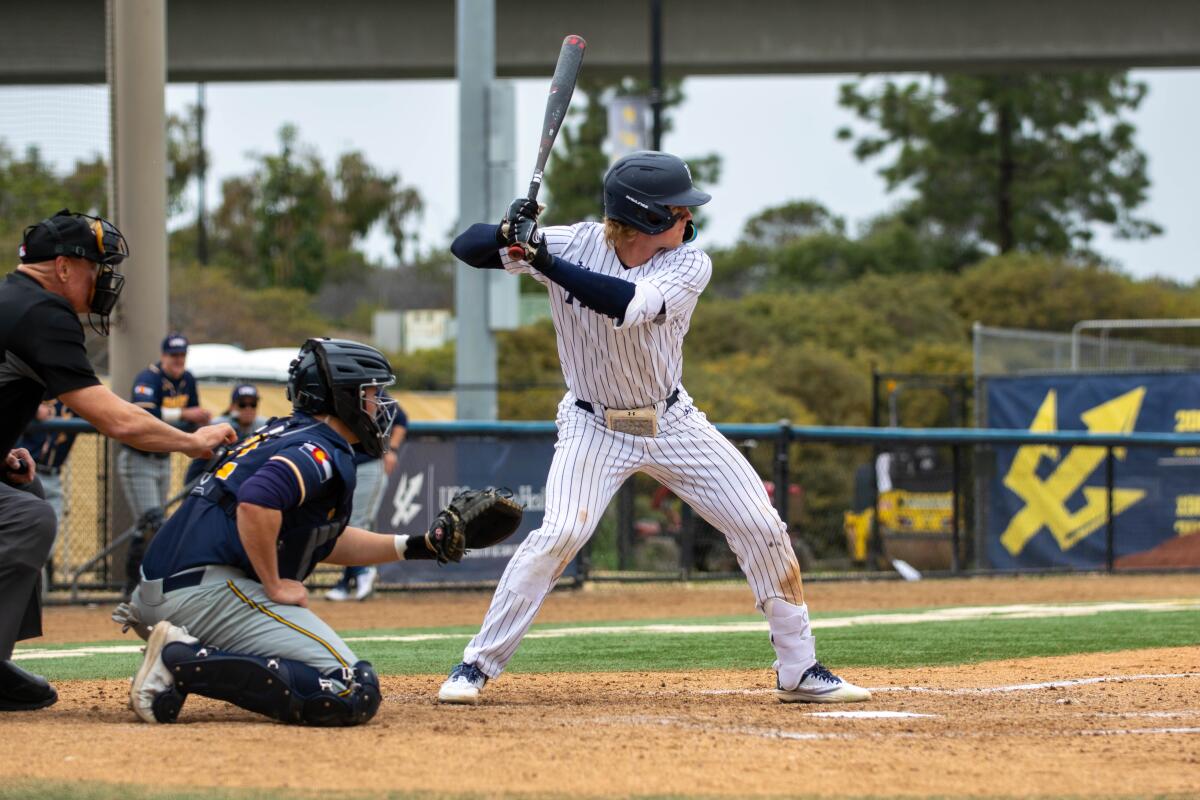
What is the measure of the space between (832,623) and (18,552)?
5977mm

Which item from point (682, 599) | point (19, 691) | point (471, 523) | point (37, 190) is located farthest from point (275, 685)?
point (37, 190)

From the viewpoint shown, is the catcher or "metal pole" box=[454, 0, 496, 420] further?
"metal pole" box=[454, 0, 496, 420]

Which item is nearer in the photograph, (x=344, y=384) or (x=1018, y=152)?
(x=344, y=384)

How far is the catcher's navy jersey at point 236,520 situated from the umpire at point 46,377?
0.18 metres

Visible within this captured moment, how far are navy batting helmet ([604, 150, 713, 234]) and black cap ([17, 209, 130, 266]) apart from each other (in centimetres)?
176

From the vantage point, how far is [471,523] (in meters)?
5.21

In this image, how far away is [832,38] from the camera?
21281 mm

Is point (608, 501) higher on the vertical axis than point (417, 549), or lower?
higher

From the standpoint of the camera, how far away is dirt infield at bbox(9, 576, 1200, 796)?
3.94m

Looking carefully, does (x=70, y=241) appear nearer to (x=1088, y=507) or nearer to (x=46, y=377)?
(x=46, y=377)

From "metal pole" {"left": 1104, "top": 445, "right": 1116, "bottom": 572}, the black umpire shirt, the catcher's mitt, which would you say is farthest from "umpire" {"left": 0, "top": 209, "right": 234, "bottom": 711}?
"metal pole" {"left": 1104, "top": 445, "right": 1116, "bottom": 572}

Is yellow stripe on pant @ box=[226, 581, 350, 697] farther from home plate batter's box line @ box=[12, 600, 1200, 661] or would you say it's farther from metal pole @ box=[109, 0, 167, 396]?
metal pole @ box=[109, 0, 167, 396]

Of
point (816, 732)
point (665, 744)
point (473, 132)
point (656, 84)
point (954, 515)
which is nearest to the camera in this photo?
point (665, 744)

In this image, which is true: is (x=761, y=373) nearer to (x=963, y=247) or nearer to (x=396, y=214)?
(x=963, y=247)
